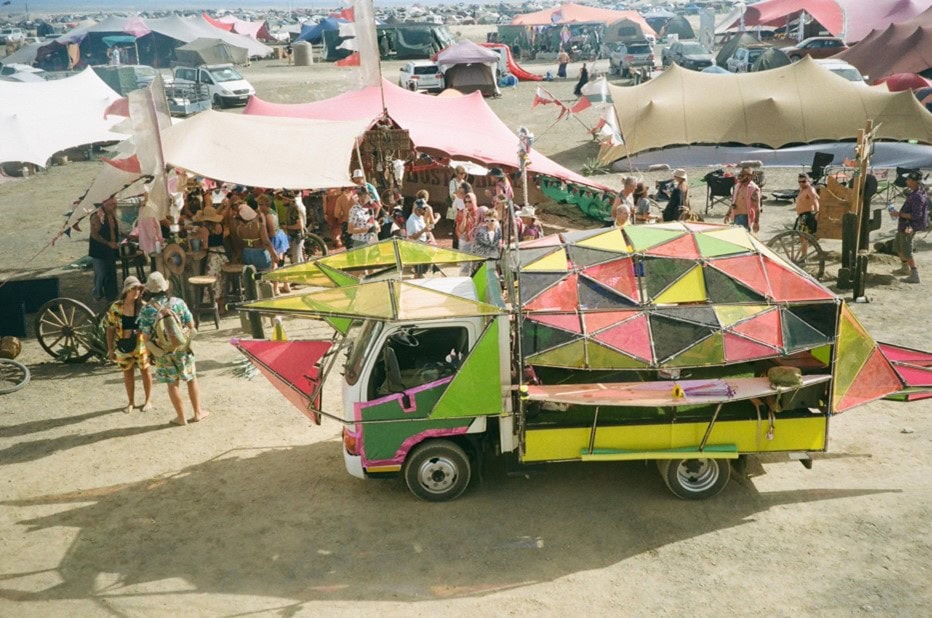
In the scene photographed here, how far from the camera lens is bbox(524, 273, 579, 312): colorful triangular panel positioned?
7.67 metres

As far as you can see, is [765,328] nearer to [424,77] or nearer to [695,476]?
[695,476]

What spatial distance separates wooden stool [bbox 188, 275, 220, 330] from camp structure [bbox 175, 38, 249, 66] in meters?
32.2

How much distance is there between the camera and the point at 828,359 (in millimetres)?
7832

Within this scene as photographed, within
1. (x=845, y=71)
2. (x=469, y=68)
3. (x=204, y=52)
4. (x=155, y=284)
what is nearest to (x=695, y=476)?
(x=155, y=284)

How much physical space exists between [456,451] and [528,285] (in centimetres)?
162

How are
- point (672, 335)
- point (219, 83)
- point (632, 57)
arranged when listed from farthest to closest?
point (632, 57) → point (219, 83) → point (672, 335)

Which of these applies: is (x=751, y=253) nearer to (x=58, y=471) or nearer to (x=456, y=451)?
(x=456, y=451)

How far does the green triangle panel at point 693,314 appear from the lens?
24.7ft

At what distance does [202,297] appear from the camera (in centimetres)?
1372

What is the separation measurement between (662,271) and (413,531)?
320cm

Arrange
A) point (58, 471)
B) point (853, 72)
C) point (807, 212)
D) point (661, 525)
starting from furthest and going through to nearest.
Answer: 1. point (853, 72)
2. point (807, 212)
3. point (58, 471)
4. point (661, 525)

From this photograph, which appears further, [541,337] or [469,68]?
[469,68]

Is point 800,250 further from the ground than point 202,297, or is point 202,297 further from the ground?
point 800,250

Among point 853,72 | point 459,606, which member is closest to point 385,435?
point 459,606
